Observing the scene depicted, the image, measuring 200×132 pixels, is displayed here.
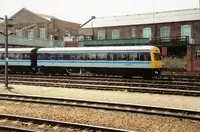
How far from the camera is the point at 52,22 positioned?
54969 millimetres

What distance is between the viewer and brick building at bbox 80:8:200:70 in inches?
1384

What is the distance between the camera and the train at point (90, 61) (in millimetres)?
23859

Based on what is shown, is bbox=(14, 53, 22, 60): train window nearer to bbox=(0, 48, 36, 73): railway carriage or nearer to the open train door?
bbox=(0, 48, 36, 73): railway carriage

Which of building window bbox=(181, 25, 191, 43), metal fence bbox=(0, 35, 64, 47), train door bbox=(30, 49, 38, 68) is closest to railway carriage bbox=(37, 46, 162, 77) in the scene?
train door bbox=(30, 49, 38, 68)

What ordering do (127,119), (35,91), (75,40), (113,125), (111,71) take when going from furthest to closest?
(75,40) < (111,71) < (35,91) < (127,119) < (113,125)

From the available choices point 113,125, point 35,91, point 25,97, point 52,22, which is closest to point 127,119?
point 113,125

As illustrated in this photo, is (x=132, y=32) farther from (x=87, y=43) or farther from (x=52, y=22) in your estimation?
(x=52, y=22)

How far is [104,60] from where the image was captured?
25.6 metres

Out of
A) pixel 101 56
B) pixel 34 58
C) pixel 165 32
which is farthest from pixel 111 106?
pixel 165 32

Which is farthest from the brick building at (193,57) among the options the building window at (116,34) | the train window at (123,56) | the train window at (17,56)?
the train window at (17,56)

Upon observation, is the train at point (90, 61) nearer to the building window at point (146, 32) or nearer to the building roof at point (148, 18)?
the building roof at point (148, 18)

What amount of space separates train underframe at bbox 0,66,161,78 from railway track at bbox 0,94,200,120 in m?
11.1

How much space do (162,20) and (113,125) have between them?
111ft

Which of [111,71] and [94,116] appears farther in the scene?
[111,71]
